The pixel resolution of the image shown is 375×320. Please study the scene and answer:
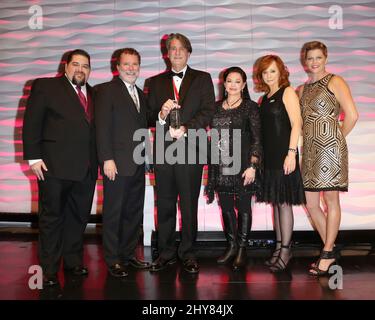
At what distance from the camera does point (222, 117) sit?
9.51 ft

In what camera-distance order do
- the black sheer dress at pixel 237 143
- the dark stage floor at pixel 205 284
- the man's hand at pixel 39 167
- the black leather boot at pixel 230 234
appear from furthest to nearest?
the black leather boot at pixel 230 234, the black sheer dress at pixel 237 143, the man's hand at pixel 39 167, the dark stage floor at pixel 205 284

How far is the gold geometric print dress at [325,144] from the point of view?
276 cm

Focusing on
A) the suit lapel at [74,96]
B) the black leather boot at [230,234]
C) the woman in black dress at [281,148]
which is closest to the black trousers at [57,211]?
the suit lapel at [74,96]

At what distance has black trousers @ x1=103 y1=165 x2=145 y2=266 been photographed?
9.03 feet

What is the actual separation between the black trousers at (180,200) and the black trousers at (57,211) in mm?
560

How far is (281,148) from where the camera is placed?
2803 millimetres

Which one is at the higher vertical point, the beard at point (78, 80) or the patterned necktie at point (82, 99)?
the beard at point (78, 80)

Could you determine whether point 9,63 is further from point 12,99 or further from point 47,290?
point 47,290

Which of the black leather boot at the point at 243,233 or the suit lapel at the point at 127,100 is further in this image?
the black leather boot at the point at 243,233

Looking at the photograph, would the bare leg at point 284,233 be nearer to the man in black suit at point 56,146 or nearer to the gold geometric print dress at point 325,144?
the gold geometric print dress at point 325,144

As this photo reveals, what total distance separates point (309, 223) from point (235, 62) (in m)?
2.03

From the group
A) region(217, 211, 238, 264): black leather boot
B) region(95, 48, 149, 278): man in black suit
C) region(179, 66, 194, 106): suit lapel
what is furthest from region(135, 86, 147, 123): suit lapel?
region(217, 211, 238, 264): black leather boot

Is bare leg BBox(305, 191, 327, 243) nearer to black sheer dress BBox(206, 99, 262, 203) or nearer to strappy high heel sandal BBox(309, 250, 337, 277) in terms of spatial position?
strappy high heel sandal BBox(309, 250, 337, 277)

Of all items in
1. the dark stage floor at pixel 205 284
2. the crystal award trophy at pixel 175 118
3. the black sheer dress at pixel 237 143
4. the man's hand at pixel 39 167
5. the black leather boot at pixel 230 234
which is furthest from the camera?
the black leather boot at pixel 230 234
